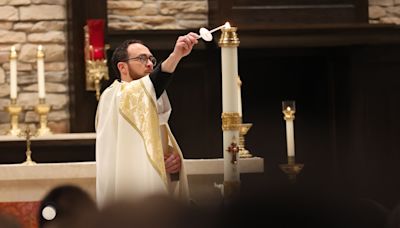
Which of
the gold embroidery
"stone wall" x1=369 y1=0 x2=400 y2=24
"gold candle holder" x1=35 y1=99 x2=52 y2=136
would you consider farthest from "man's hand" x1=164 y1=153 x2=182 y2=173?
"stone wall" x1=369 y1=0 x2=400 y2=24

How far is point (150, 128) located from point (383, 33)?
342cm

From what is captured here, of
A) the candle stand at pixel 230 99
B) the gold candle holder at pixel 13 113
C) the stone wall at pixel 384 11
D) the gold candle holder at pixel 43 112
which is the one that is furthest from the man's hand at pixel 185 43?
the stone wall at pixel 384 11

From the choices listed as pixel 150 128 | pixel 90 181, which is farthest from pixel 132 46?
pixel 90 181

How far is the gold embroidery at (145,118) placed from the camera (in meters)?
3.37

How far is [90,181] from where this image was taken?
4223 millimetres

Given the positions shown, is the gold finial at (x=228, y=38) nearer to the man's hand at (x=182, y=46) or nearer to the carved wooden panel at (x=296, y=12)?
the man's hand at (x=182, y=46)

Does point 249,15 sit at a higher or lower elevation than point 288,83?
higher

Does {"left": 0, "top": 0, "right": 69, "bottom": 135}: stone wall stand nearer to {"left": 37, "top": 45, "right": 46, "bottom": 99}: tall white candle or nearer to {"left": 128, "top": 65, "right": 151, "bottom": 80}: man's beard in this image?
{"left": 37, "top": 45, "right": 46, "bottom": 99}: tall white candle

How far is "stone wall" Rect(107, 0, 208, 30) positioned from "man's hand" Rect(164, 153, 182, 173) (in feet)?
10.7

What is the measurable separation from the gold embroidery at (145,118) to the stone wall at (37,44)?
3.23 m

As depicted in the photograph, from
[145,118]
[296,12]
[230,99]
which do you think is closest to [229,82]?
[230,99]

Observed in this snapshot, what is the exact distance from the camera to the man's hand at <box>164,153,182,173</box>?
3.56 m

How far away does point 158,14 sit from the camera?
267 inches

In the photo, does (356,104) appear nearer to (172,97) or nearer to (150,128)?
(172,97)
